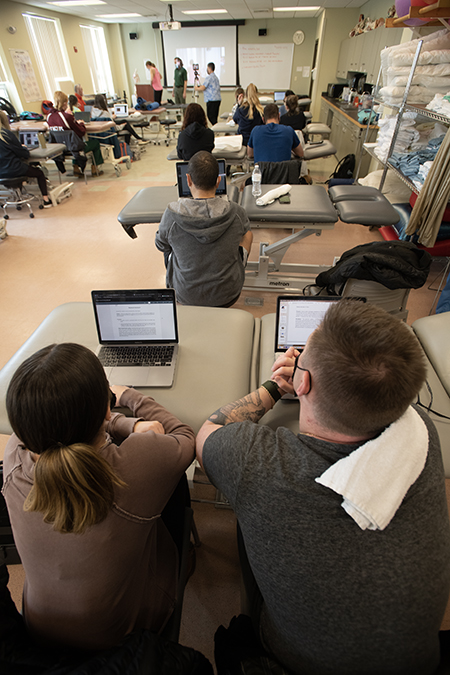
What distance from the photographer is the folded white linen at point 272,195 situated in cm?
264

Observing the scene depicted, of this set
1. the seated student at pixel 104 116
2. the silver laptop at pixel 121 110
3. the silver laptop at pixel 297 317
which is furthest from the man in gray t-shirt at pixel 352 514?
the silver laptop at pixel 121 110

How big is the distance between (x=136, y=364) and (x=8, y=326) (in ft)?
6.84

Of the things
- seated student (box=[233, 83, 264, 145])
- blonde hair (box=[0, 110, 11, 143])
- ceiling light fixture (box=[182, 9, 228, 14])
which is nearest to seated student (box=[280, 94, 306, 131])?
seated student (box=[233, 83, 264, 145])

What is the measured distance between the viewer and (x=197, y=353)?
1.36 metres

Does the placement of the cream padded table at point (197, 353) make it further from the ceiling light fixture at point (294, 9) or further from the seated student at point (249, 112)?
the ceiling light fixture at point (294, 9)

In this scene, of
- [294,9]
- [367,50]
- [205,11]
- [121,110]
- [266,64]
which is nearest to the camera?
[367,50]

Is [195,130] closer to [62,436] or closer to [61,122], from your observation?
[61,122]

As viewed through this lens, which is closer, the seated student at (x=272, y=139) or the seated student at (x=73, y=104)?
the seated student at (x=272, y=139)

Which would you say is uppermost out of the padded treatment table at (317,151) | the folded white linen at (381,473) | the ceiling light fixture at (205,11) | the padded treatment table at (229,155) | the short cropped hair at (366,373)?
the ceiling light fixture at (205,11)

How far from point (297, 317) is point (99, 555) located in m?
0.96

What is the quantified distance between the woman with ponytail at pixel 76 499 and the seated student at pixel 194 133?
387cm

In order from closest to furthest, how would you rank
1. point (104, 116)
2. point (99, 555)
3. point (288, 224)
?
point (99, 555)
point (288, 224)
point (104, 116)

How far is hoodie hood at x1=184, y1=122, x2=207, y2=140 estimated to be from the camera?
3828 mm

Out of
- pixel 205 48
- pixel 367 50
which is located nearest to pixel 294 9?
pixel 205 48
